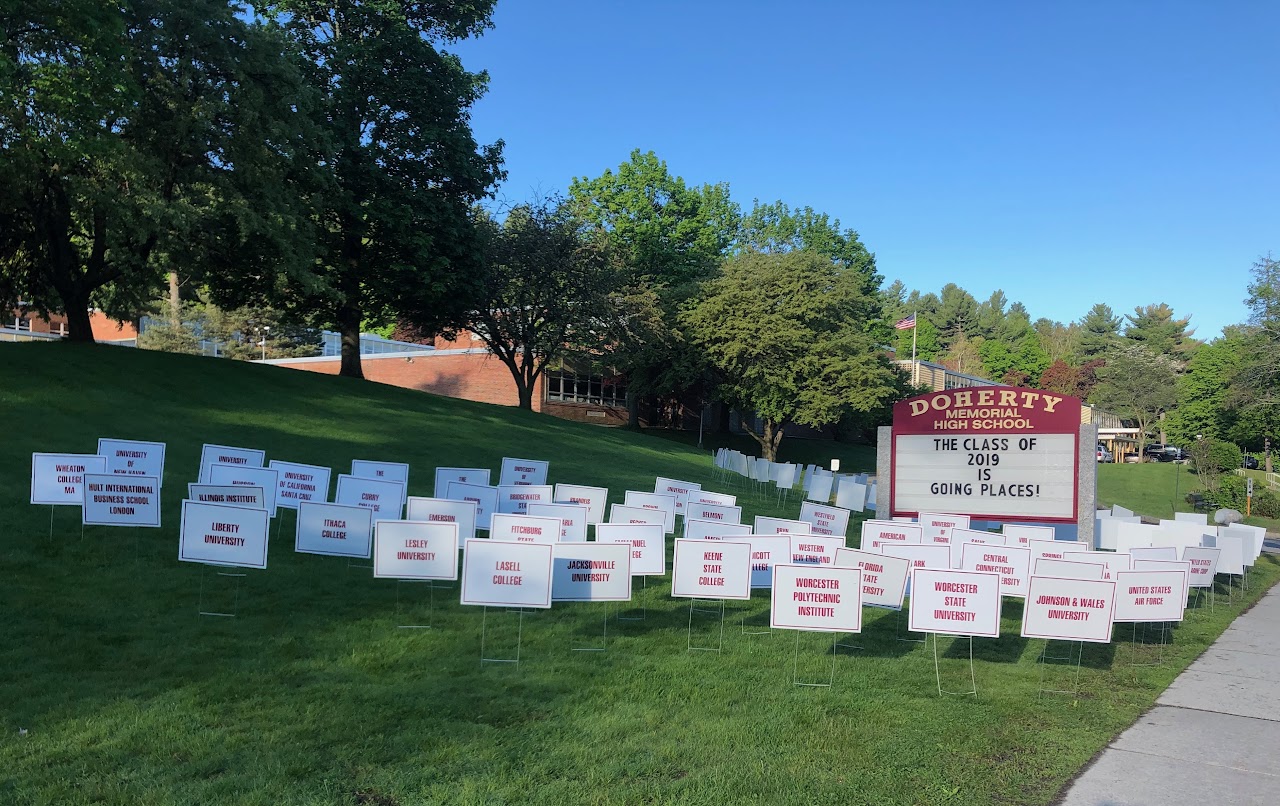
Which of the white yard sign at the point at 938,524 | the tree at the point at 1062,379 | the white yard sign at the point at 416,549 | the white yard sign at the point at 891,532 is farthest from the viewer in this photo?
the tree at the point at 1062,379

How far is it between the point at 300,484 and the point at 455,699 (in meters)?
6.33

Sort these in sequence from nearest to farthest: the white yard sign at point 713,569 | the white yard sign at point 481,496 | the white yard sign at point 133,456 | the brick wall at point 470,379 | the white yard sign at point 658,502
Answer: the white yard sign at point 713,569
the white yard sign at point 133,456
the white yard sign at point 481,496
the white yard sign at point 658,502
the brick wall at point 470,379

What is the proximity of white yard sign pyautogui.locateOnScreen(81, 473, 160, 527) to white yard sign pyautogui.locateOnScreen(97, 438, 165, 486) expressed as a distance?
79.6 inches

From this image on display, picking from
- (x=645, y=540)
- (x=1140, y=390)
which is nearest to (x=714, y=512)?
(x=645, y=540)

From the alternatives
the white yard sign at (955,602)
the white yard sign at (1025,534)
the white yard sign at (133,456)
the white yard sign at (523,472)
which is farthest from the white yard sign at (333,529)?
the white yard sign at (1025,534)

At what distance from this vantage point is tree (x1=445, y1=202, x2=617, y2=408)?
37625 millimetres

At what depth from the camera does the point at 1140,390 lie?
260ft

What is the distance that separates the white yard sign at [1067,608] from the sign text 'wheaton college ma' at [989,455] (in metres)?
7.56

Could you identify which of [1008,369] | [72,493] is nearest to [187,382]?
[72,493]

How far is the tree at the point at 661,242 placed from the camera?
140 ft

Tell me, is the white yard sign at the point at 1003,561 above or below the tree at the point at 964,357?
below

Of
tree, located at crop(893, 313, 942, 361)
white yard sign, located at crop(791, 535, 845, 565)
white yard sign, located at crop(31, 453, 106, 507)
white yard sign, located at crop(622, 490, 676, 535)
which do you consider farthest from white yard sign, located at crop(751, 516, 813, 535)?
tree, located at crop(893, 313, 942, 361)

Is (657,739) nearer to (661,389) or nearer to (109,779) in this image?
(109,779)

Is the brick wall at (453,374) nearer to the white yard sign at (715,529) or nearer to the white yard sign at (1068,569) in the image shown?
the white yard sign at (715,529)
